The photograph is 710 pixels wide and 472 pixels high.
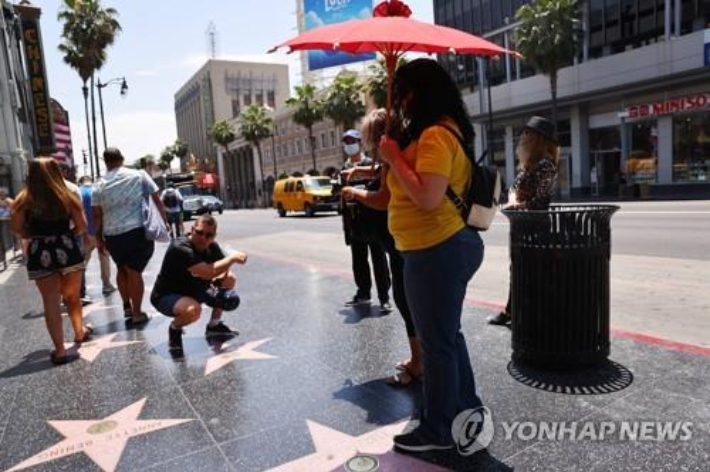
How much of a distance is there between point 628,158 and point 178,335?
2772 cm

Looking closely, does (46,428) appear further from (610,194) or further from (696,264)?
(610,194)

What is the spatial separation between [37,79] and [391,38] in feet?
74.7

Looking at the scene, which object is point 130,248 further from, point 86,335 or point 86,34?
point 86,34

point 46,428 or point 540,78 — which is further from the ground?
point 540,78

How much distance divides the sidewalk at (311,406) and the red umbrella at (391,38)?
1827mm

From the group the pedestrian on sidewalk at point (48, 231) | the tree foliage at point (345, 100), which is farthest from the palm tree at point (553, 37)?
the pedestrian on sidewalk at point (48, 231)

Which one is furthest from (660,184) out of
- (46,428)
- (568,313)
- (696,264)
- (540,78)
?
(46,428)

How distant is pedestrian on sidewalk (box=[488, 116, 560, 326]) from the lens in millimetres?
4215

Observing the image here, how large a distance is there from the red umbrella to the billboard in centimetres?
3474

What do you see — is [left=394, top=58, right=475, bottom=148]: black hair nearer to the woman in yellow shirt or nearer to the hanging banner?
→ the woman in yellow shirt

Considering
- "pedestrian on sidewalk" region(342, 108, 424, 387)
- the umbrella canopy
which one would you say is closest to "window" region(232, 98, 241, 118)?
"pedestrian on sidewalk" region(342, 108, 424, 387)

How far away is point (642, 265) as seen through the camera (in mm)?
7820

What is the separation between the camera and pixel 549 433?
114 inches

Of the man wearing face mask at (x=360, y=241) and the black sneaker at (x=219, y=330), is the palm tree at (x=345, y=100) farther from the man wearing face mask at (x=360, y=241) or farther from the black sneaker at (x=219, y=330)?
the black sneaker at (x=219, y=330)
